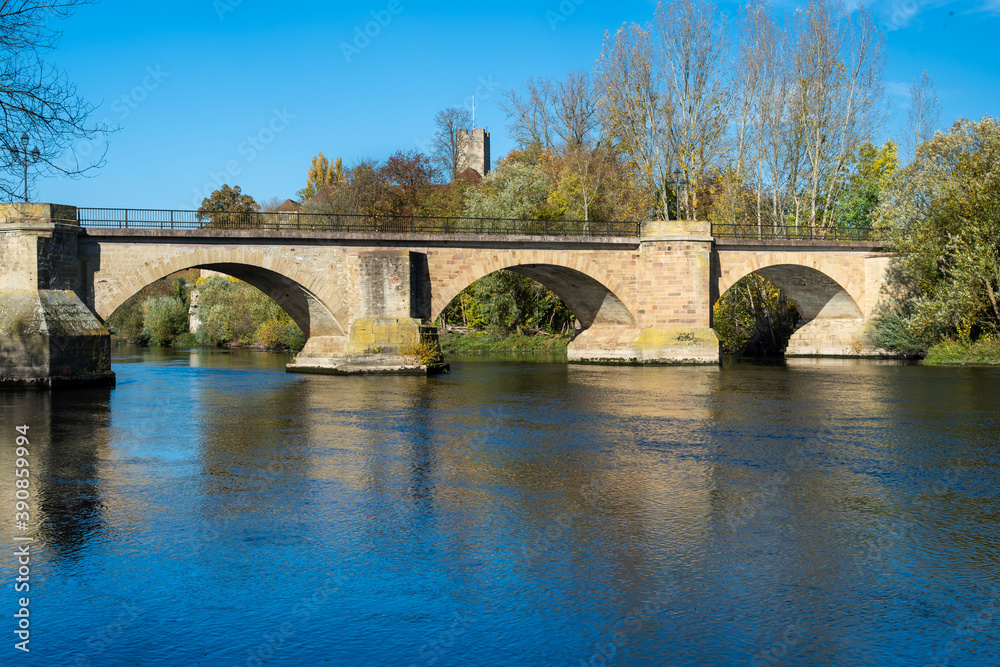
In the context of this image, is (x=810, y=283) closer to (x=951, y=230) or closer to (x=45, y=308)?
(x=951, y=230)

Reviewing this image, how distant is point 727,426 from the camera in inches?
563

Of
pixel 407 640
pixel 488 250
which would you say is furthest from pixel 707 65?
pixel 407 640

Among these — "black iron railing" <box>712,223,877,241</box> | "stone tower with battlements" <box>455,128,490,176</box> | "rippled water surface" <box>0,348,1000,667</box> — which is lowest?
"rippled water surface" <box>0,348,1000,667</box>

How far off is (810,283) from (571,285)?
10.5 meters

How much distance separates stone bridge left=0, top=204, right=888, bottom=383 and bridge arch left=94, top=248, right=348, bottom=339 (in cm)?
4

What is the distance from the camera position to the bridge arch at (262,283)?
2466 cm

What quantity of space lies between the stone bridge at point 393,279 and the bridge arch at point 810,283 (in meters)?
0.07

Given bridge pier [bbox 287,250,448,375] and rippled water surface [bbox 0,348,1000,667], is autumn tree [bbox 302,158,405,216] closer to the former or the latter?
bridge pier [bbox 287,250,448,375]

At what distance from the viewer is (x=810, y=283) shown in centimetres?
3706

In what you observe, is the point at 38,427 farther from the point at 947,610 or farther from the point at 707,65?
the point at 707,65

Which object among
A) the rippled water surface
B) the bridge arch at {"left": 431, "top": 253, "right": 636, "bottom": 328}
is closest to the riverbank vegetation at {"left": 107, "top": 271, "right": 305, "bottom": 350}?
the bridge arch at {"left": 431, "top": 253, "right": 636, "bottom": 328}

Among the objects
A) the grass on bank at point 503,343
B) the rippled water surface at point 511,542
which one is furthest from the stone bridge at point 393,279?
the rippled water surface at point 511,542

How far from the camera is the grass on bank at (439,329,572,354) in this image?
4422 cm

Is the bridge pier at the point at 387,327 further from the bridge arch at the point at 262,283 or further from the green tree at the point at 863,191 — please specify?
the green tree at the point at 863,191
